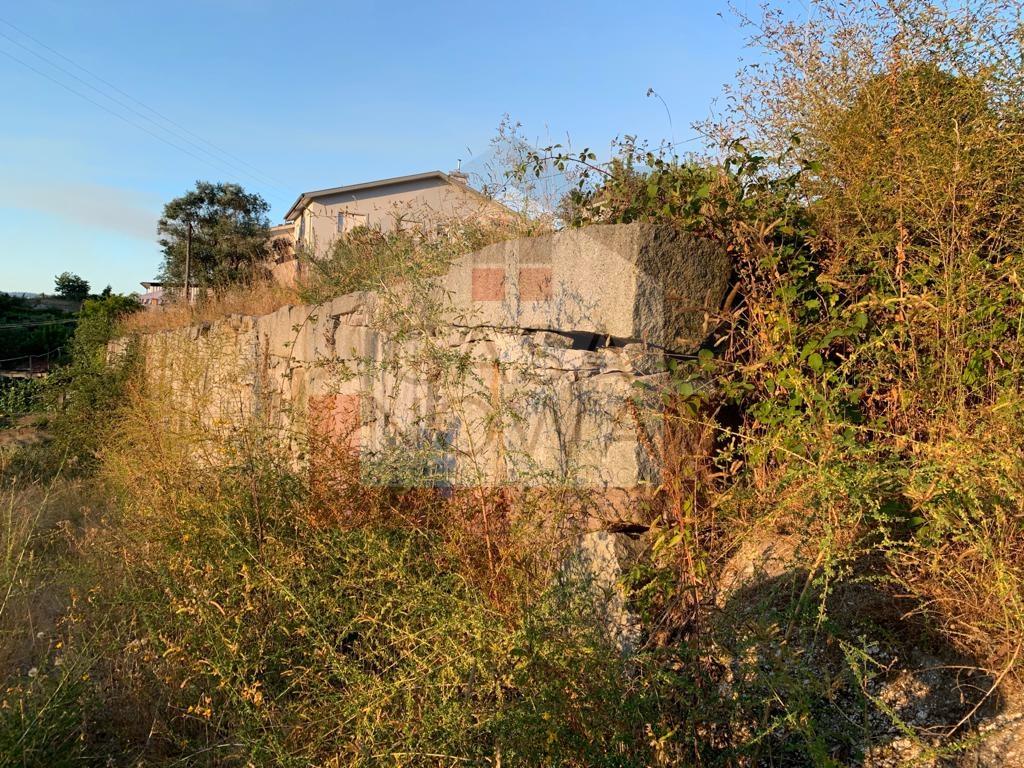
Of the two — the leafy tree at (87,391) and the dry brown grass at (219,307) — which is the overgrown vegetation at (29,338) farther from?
the dry brown grass at (219,307)

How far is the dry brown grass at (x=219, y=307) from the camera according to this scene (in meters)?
6.06

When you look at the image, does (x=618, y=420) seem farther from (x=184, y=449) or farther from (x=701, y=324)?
(x=184, y=449)

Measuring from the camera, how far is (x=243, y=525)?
295cm

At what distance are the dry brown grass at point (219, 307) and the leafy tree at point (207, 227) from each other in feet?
51.1

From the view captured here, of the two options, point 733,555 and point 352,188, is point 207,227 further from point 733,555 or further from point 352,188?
point 733,555

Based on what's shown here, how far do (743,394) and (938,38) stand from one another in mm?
1579

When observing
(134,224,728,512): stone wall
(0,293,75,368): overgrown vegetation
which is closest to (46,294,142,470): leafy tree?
(134,224,728,512): stone wall

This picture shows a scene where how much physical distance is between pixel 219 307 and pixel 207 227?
20.4m

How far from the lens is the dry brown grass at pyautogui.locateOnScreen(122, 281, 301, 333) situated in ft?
19.9

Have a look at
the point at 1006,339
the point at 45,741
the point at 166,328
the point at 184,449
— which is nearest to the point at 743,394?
the point at 1006,339

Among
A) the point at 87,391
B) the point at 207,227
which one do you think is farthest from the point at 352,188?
the point at 87,391

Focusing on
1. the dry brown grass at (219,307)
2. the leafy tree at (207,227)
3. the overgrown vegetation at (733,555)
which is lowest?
the overgrown vegetation at (733,555)

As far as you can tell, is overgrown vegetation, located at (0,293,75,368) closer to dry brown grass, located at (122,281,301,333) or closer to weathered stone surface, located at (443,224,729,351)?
dry brown grass, located at (122,281,301,333)

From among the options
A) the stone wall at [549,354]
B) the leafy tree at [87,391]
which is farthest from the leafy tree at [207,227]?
the stone wall at [549,354]
